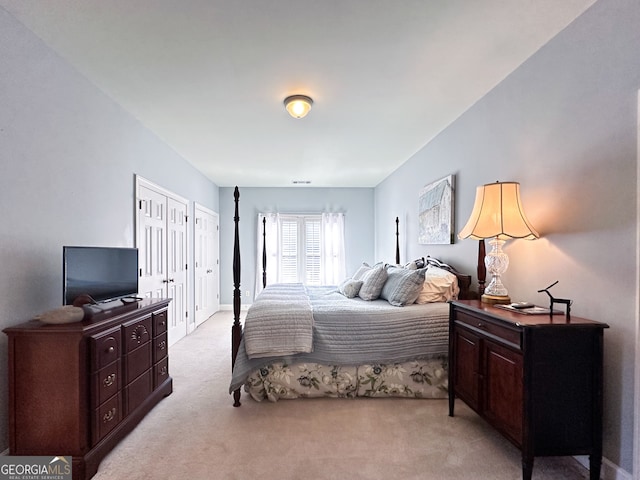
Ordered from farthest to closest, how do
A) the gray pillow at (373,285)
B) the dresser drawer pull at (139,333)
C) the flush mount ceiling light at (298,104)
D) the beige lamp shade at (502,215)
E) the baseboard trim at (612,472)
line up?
the gray pillow at (373,285) < the flush mount ceiling light at (298,104) < the dresser drawer pull at (139,333) < the beige lamp shade at (502,215) < the baseboard trim at (612,472)

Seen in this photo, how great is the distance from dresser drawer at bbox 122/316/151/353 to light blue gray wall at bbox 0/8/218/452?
53 centimetres

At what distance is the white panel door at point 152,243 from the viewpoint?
11.5ft

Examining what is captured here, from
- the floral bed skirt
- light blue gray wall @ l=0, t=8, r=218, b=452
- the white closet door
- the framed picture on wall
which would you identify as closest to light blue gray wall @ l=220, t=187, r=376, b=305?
the white closet door

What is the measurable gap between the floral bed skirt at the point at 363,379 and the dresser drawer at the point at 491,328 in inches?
26.2

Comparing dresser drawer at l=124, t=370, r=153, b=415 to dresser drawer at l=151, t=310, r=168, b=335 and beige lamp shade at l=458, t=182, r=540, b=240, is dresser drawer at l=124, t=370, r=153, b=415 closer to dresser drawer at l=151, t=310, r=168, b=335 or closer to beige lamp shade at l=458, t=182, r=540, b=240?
dresser drawer at l=151, t=310, r=168, b=335

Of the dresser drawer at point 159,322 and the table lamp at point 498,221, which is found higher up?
the table lamp at point 498,221

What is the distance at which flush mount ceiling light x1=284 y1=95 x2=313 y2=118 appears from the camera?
279 centimetres

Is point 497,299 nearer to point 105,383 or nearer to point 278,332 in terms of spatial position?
point 278,332

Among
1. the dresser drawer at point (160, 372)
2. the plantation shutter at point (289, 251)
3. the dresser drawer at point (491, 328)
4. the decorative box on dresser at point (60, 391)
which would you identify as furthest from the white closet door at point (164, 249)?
the dresser drawer at point (491, 328)

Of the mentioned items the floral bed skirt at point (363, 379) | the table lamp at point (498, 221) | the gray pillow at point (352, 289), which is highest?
the table lamp at point (498, 221)

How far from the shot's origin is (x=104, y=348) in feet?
6.45

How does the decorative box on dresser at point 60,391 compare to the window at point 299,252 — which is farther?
the window at point 299,252

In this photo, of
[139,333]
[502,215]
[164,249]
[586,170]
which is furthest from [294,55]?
[164,249]

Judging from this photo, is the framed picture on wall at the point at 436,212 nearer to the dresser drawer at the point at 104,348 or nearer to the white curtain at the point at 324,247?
the white curtain at the point at 324,247
